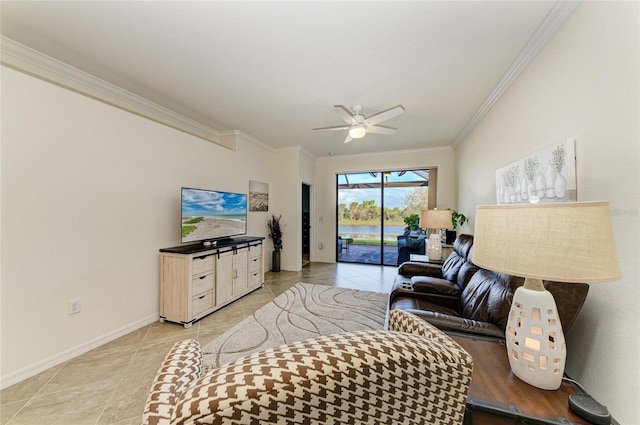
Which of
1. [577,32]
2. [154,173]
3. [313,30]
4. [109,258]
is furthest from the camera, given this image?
[154,173]

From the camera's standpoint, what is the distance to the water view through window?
5453 mm

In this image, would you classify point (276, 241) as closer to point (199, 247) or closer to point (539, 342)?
point (199, 247)

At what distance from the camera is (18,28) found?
5.89 feet

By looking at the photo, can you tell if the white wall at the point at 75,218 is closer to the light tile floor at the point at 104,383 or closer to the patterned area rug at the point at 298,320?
the light tile floor at the point at 104,383

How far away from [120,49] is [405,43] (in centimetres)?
238

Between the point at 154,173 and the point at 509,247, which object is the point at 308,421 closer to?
the point at 509,247

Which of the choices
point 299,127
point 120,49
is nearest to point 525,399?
point 120,49

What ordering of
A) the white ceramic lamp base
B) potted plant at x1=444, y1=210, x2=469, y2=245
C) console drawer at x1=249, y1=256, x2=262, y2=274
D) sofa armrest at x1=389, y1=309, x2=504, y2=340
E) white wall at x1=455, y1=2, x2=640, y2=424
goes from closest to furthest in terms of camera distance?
the white ceramic lamp base → white wall at x1=455, y1=2, x2=640, y2=424 → sofa armrest at x1=389, y1=309, x2=504, y2=340 → console drawer at x1=249, y1=256, x2=262, y2=274 → potted plant at x1=444, y1=210, x2=469, y2=245

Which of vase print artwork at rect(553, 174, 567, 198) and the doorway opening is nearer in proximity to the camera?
vase print artwork at rect(553, 174, 567, 198)

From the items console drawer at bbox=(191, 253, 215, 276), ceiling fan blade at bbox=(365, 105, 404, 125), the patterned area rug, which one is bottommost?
the patterned area rug

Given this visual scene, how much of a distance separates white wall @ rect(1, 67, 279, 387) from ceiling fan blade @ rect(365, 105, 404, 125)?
2490 mm

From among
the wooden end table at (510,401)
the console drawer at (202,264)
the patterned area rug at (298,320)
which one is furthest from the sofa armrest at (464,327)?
the console drawer at (202,264)

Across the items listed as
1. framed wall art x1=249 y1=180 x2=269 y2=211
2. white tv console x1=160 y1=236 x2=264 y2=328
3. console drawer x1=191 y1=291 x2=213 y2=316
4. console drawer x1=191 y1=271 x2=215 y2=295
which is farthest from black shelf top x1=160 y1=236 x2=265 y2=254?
framed wall art x1=249 y1=180 x2=269 y2=211

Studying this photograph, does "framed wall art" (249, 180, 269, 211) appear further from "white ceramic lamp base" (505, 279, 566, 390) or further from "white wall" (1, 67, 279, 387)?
"white ceramic lamp base" (505, 279, 566, 390)
